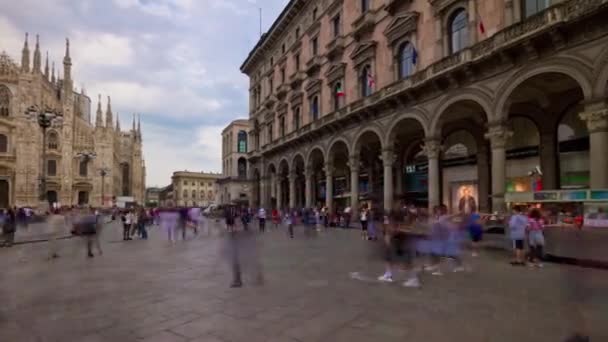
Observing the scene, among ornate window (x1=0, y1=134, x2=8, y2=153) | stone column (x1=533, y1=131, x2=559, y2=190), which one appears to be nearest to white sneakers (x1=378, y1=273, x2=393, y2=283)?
stone column (x1=533, y1=131, x2=559, y2=190)

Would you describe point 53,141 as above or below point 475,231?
above

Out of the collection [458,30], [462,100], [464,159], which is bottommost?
[464,159]

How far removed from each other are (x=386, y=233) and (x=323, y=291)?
205 cm

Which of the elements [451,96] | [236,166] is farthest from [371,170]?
[236,166]

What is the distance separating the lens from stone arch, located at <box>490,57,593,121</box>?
1208cm

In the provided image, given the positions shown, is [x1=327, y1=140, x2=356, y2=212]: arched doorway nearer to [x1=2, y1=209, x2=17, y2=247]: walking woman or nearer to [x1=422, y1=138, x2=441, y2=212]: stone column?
[x1=422, y1=138, x2=441, y2=212]: stone column

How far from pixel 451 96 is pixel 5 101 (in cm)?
6059

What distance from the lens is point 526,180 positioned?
17.8 meters

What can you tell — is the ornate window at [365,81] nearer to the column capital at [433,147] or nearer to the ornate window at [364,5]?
the ornate window at [364,5]

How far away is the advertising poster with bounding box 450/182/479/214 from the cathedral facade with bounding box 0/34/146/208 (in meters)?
45.1

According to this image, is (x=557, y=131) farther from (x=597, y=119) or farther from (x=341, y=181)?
(x=341, y=181)

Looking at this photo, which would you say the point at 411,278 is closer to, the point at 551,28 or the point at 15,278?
the point at 15,278

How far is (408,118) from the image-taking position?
19953mm

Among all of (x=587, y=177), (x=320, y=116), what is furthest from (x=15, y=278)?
(x=320, y=116)
